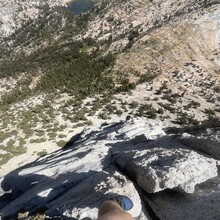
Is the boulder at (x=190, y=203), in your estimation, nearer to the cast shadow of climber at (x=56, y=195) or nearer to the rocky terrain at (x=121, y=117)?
the rocky terrain at (x=121, y=117)

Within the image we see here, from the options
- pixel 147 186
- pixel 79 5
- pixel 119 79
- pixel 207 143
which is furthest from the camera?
pixel 79 5

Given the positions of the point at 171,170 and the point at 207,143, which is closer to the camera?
the point at 171,170

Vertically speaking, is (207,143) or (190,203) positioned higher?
(207,143)

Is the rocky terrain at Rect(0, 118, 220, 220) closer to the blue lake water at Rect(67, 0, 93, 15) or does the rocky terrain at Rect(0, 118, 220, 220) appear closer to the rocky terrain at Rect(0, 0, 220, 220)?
the rocky terrain at Rect(0, 0, 220, 220)

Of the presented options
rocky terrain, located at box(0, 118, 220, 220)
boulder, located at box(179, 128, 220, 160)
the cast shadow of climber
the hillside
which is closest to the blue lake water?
the hillside

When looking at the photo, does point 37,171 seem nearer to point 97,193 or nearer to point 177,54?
point 97,193

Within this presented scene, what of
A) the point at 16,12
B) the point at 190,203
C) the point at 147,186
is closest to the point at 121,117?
the point at 147,186

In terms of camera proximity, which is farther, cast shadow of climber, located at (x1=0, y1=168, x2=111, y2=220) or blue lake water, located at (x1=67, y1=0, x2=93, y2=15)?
blue lake water, located at (x1=67, y1=0, x2=93, y2=15)

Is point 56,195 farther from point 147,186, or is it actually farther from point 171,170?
point 171,170

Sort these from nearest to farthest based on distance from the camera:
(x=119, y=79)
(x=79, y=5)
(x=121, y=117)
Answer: (x=121, y=117)
(x=119, y=79)
(x=79, y=5)

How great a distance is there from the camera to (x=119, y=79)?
125ft

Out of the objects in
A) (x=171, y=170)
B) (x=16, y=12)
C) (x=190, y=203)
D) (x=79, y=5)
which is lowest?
(x=190, y=203)

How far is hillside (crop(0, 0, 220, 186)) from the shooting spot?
2838 cm

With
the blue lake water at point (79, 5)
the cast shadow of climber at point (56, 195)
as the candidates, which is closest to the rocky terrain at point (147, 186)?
the cast shadow of climber at point (56, 195)
